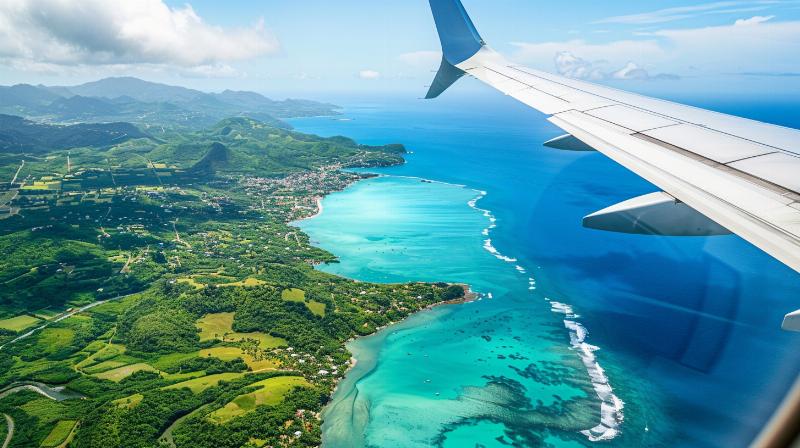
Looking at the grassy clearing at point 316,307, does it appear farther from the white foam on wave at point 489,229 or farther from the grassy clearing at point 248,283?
the white foam on wave at point 489,229

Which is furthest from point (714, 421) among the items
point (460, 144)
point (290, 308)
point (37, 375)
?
point (460, 144)

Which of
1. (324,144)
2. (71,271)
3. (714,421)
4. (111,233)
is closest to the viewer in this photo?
(714,421)

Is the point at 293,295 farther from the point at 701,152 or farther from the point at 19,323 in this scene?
the point at 701,152

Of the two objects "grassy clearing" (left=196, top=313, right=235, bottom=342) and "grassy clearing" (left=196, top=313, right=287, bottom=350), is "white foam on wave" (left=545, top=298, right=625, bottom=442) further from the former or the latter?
"grassy clearing" (left=196, top=313, right=235, bottom=342)

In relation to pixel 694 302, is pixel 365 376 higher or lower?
lower

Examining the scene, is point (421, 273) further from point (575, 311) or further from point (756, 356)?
point (756, 356)

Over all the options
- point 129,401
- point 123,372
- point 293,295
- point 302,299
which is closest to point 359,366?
point 302,299

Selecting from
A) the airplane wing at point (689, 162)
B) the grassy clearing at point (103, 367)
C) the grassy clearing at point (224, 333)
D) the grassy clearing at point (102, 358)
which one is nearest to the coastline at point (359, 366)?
the grassy clearing at point (224, 333)

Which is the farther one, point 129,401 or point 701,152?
point 129,401
